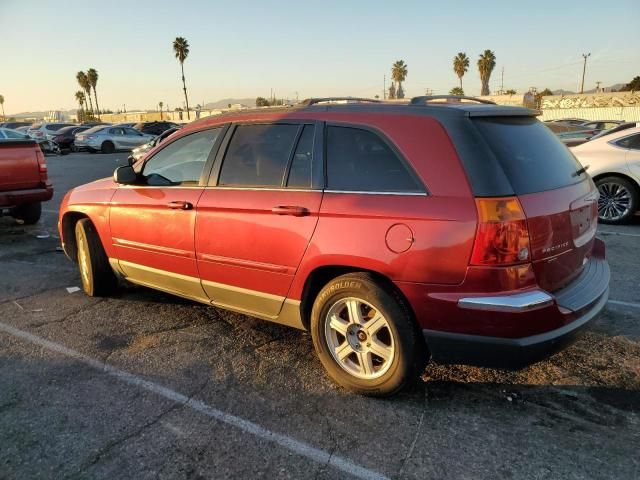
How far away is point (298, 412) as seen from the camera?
9.67 ft

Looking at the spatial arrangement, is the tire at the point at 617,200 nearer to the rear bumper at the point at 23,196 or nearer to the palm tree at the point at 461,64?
the rear bumper at the point at 23,196

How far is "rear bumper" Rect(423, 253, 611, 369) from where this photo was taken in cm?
256

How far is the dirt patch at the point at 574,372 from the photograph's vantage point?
321 centimetres

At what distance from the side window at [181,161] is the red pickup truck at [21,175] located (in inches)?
180

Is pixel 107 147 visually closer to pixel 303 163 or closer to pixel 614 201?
pixel 614 201

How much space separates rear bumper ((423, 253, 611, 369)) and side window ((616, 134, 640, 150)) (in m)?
6.02

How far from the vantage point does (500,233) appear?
2521 mm

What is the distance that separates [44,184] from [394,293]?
714 cm

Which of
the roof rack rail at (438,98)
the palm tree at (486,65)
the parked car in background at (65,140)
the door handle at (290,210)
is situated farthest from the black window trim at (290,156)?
the palm tree at (486,65)

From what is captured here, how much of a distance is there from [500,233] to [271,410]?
1.62m

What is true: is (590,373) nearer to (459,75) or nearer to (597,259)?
(597,259)

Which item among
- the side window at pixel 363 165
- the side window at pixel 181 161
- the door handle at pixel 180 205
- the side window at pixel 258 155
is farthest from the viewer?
the side window at pixel 181 161

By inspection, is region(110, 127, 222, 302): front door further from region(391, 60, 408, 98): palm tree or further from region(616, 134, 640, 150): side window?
region(391, 60, 408, 98): palm tree

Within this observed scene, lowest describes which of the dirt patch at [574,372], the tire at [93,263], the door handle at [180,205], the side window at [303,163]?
the dirt patch at [574,372]
